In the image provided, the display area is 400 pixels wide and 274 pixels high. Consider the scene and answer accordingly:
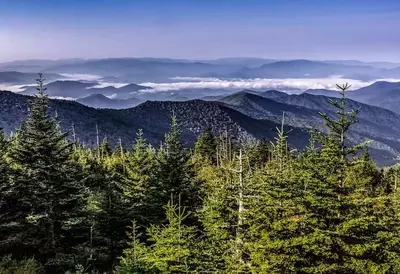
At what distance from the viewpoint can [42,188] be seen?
2628 cm

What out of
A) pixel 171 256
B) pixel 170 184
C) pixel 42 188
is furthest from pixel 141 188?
pixel 171 256

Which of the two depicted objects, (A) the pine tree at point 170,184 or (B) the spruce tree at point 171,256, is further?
(A) the pine tree at point 170,184

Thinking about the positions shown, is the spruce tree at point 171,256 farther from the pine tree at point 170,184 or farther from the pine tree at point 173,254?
the pine tree at point 170,184

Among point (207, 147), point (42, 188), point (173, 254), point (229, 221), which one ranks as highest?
point (42, 188)

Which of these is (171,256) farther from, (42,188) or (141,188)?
(141,188)

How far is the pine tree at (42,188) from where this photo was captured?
2639cm

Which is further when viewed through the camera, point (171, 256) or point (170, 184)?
point (170, 184)

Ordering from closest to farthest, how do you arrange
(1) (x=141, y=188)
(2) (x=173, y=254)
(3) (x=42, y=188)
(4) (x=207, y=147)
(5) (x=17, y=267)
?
1. (2) (x=173, y=254)
2. (5) (x=17, y=267)
3. (3) (x=42, y=188)
4. (1) (x=141, y=188)
5. (4) (x=207, y=147)

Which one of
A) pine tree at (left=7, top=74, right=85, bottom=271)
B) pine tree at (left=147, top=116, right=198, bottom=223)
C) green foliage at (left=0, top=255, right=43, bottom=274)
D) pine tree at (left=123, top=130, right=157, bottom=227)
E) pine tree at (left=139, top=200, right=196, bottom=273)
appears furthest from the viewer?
pine tree at (left=147, top=116, right=198, bottom=223)

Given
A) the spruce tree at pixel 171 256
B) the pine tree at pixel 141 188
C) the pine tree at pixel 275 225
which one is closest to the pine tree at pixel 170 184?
the pine tree at pixel 141 188

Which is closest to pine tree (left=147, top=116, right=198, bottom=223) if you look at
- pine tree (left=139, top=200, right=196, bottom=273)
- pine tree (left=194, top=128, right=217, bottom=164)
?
pine tree (left=139, top=200, right=196, bottom=273)

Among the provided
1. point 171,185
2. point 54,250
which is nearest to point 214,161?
point 171,185

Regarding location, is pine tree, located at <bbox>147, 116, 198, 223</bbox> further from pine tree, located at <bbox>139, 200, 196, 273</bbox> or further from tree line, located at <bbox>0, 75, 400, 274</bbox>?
pine tree, located at <bbox>139, 200, 196, 273</bbox>

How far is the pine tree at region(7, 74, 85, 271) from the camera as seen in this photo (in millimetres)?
26391
